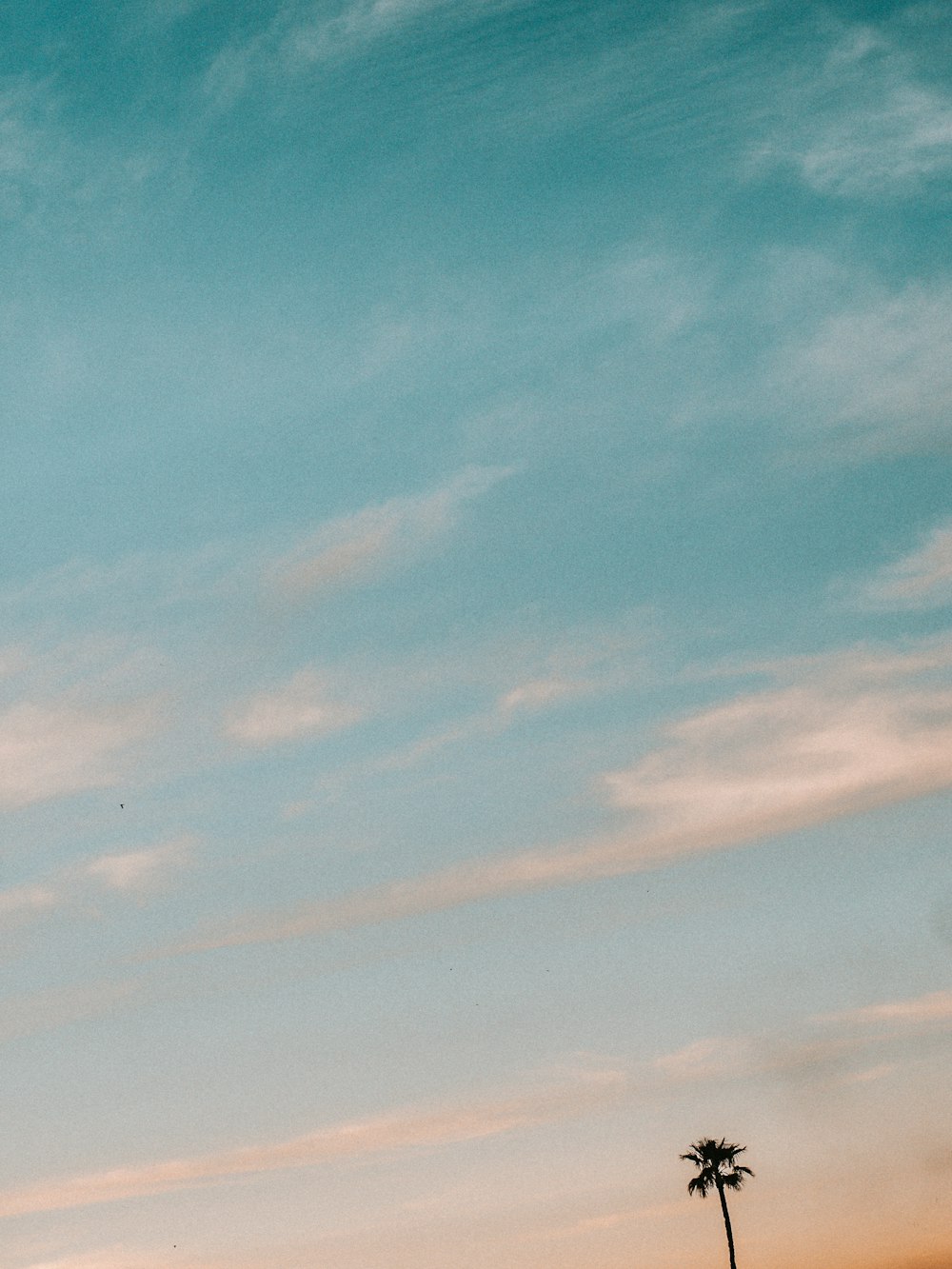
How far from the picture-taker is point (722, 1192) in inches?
6280
